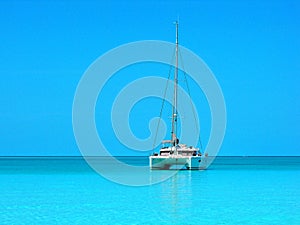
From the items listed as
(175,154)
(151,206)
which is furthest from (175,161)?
(151,206)

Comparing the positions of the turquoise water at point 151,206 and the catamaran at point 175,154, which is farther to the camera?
the catamaran at point 175,154

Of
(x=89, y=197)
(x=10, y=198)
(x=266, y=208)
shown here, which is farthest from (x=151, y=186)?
(x=266, y=208)

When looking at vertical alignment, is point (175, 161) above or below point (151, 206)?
above

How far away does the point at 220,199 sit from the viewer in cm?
2662

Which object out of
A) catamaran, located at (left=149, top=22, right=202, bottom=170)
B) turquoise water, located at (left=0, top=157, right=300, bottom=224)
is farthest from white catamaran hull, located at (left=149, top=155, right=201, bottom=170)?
turquoise water, located at (left=0, top=157, right=300, bottom=224)

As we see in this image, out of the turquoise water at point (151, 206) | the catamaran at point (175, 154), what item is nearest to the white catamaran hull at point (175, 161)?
the catamaran at point (175, 154)

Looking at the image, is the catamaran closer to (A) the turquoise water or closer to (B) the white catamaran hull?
(B) the white catamaran hull

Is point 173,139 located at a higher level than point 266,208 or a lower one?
higher

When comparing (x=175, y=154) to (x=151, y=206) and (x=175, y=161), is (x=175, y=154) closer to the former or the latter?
(x=175, y=161)

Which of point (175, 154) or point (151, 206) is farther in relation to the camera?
point (175, 154)

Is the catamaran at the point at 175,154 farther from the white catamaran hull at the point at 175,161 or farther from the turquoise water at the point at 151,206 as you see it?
the turquoise water at the point at 151,206

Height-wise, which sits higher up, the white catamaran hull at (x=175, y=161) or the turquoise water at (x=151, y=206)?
the white catamaran hull at (x=175, y=161)

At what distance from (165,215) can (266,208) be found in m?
4.61

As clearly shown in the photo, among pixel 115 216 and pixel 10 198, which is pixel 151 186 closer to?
pixel 10 198
